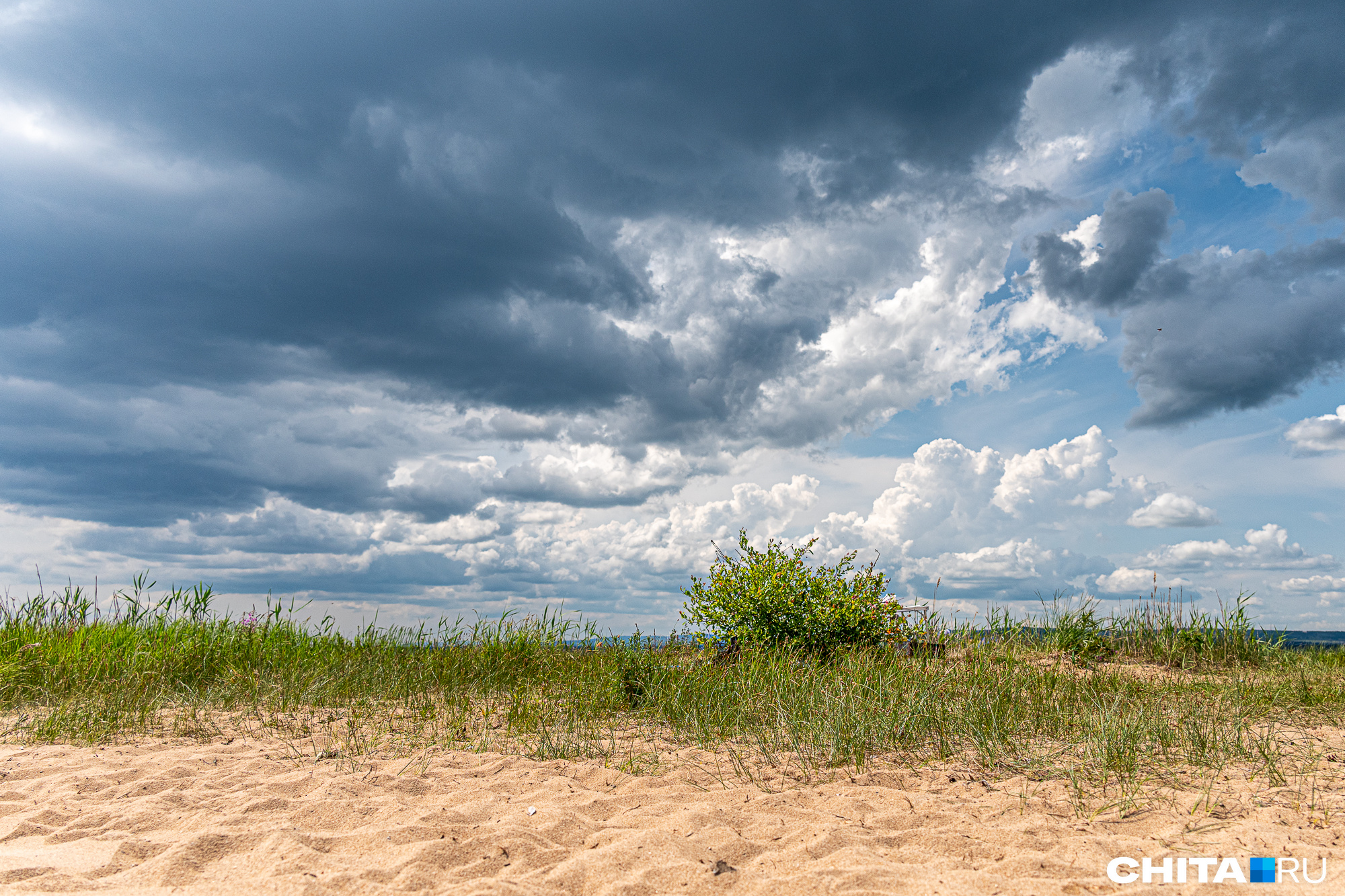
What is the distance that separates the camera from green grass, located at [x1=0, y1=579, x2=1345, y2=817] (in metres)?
5.30

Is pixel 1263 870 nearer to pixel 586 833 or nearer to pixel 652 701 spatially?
pixel 586 833

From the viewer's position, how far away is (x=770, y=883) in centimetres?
329

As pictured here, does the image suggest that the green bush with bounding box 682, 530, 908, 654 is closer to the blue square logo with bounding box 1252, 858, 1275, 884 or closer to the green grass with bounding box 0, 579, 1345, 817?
the green grass with bounding box 0, 579, 1345, 817

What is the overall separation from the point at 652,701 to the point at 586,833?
3.10 meters

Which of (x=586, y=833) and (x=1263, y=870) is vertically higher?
(x=1263, y=870)

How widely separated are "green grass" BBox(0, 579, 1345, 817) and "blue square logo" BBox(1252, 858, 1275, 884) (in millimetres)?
1029

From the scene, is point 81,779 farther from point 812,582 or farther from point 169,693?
point 812,582

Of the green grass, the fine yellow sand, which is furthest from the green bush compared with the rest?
the fine yellow sand

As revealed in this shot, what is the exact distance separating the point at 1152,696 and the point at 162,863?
26.8 feet

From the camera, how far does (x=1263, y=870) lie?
10.9ft

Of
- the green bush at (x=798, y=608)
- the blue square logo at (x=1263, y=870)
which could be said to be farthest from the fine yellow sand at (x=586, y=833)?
the green bush at (x=798, y=608)

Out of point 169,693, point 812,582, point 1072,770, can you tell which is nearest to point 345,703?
point 169,693

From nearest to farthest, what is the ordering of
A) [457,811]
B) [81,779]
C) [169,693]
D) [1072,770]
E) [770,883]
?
[770,883]
[457,811]
[1072,770]
[81,779]
[169,693]

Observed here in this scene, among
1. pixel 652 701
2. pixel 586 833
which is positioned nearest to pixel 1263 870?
pixel 586 833
